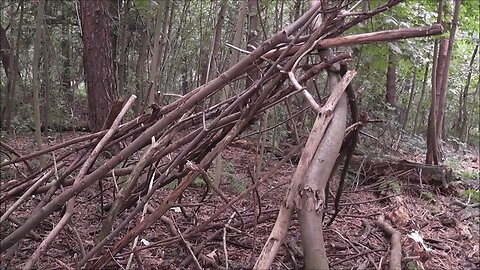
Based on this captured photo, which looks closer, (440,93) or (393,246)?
(393,246)

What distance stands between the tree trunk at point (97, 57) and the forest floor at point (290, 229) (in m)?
1.22

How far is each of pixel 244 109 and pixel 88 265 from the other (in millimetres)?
1176

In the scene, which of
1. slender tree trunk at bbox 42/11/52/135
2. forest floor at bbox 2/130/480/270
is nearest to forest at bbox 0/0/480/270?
forest floor at bbox 2/130/480/270

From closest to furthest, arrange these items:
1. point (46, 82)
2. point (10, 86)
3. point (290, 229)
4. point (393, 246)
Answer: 1. point (393, 246)
2. point (290, 229)
3. point (46, 82)
4. point (10, 86)

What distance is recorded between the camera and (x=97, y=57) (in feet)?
19.8

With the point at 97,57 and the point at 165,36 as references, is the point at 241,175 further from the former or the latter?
the point at 97,57

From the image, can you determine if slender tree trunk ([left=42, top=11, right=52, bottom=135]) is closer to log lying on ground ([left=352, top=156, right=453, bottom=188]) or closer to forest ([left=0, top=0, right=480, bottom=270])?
forest ([left=0, top=0, right=480, bottom=270])

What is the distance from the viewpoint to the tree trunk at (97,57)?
5.92 m

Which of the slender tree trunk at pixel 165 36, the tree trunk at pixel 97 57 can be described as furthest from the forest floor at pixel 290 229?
the slender tree trunk at pixel 165 36

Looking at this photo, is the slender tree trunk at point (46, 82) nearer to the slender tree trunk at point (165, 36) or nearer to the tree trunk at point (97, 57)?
the tree trunk at point (97, 57)

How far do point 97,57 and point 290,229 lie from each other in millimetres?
4015

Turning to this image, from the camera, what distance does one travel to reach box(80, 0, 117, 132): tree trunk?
5922mm

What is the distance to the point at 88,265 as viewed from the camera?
221 centimetres

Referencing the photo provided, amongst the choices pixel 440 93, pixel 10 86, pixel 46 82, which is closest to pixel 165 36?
pixel 46 82
